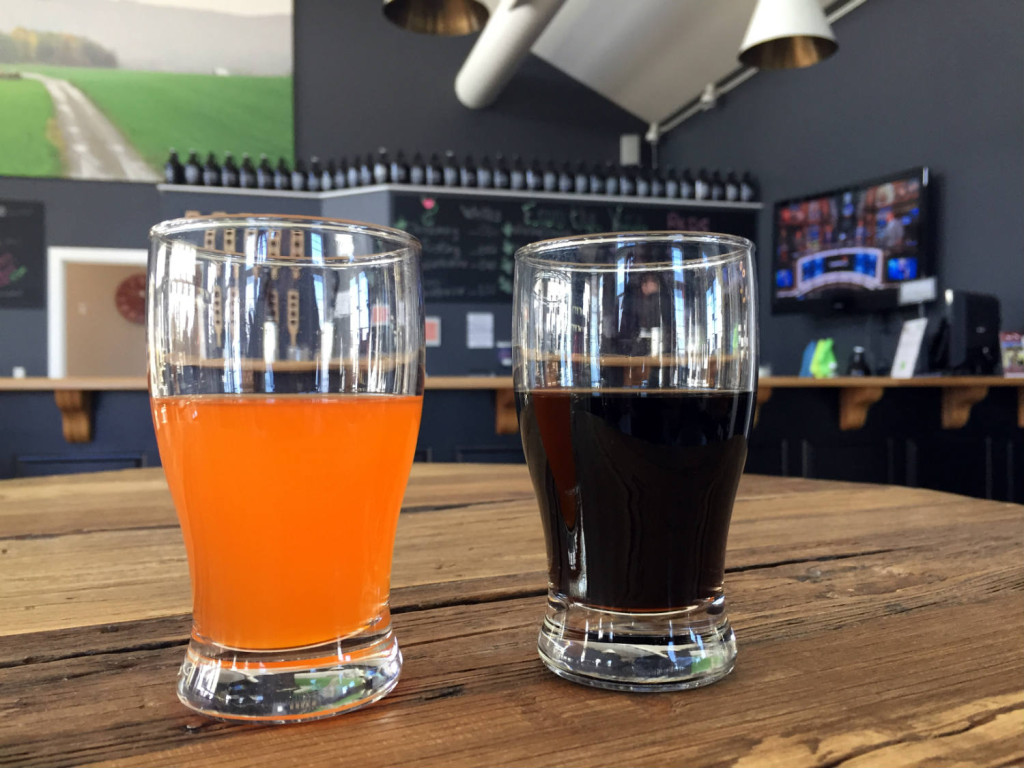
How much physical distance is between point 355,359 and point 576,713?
0.69 feet

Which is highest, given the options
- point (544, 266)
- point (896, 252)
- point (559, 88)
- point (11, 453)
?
point (559, 88)

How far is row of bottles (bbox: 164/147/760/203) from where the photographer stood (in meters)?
5.00

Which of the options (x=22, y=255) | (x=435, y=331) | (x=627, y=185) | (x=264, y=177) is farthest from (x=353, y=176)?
(x=22, y=255)

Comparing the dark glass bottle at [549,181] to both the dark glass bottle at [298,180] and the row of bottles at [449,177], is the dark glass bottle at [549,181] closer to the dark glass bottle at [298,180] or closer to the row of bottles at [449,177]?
the row of bottles at [449,177]

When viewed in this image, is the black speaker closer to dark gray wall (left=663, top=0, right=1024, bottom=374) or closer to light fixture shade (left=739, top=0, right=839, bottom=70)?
dark gray wall (left=663, top=0, right=1024, bottom=374)

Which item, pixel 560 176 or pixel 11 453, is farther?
pixel 560 176

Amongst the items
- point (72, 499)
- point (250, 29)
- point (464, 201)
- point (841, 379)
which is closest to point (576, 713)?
point (72, 499)

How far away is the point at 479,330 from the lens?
204 inches

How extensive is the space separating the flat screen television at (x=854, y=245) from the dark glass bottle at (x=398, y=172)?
2.44 meters

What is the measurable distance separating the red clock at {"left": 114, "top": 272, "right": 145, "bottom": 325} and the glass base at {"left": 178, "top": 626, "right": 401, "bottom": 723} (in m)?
5.69

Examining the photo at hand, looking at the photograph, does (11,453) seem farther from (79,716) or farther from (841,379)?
(841,379)

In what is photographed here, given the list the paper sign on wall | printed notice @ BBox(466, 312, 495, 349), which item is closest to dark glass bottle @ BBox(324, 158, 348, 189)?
the paper sign on wall

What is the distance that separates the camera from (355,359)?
0.40 m

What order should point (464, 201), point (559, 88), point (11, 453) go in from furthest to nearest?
point (559, 88) < point (464, 201) < point (11, 453)
